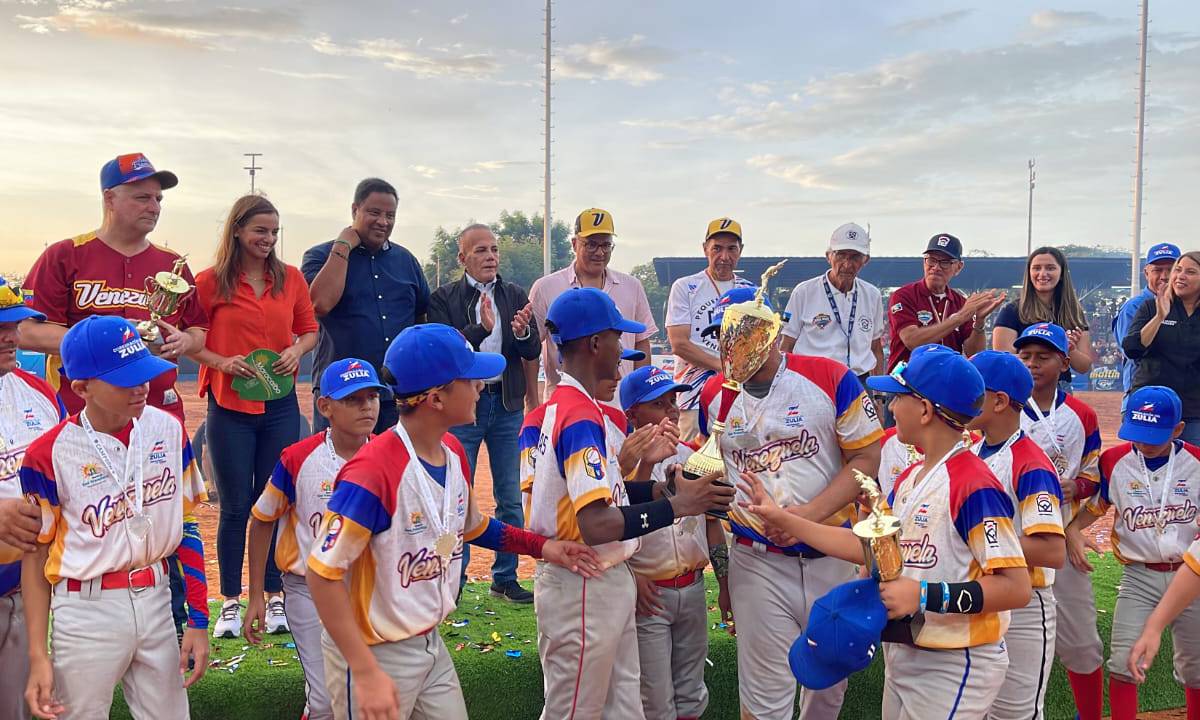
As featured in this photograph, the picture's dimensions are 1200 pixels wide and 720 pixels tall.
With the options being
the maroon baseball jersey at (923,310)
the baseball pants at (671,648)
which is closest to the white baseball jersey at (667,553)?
the baseball pants at (671,648)

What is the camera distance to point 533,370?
255 inches

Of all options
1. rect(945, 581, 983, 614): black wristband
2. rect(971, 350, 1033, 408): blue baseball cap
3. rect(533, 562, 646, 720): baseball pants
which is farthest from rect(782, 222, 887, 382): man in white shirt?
rect(945, 581, 983, 614): black wristband

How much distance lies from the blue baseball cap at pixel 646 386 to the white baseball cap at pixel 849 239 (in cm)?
275

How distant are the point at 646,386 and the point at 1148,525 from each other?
3.01m

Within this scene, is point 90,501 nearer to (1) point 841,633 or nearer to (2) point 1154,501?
(1) point 841,633

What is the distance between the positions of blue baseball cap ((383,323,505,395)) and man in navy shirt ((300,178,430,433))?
2.57m

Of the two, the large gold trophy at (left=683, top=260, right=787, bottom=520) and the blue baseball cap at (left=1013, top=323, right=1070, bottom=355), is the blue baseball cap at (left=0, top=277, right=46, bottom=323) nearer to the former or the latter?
the large gold trophy at (left=683, top=260, right=787, bottom=520)

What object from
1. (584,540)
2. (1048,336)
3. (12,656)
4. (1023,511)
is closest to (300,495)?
(12,656)

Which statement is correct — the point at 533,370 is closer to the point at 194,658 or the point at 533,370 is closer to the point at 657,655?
the point at 657,655

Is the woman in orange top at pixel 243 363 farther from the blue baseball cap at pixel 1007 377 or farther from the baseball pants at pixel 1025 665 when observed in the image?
the baseball pants at pixel 1025 665

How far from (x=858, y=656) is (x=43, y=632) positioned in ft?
9.58

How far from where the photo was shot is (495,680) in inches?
206

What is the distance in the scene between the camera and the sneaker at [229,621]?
5.46 m

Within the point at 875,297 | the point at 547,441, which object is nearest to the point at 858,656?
the point at 547,441
